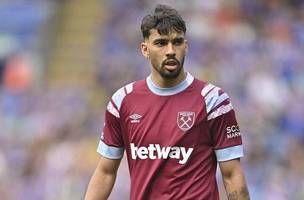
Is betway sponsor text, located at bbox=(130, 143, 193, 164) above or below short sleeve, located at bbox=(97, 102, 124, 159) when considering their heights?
below

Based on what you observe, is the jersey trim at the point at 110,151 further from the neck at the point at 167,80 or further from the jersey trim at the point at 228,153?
the jersey trim at the point at 228,153

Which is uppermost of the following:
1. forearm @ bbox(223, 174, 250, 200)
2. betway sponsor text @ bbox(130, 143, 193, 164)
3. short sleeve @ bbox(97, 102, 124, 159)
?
short sleeve @ bbox(97, 102, 124, 159)

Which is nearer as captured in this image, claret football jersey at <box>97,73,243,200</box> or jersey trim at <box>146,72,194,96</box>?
claret football jersey at <box>97,73,243,200</box>

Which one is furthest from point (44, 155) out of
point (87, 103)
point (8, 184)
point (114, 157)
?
point (114, 157)

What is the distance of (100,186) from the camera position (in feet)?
25.1

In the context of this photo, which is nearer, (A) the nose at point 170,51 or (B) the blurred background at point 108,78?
(A) the nose at point 170,51

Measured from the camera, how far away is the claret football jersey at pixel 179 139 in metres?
7.26

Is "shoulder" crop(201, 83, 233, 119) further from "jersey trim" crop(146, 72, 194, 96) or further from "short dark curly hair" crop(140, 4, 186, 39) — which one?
"short dark curly hair" crop(140, 4, 186, 39)

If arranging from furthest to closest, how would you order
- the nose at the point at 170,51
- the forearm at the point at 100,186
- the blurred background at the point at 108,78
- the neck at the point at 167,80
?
the blurred background at the point at 108,78 → the forearm at the point at 100,186 → the neck at the point at 167,80 → the nose at the point at 170,51

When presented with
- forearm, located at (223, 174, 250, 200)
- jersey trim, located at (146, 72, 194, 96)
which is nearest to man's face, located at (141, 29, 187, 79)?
jersey trim, located at (146, 72, 194, 96)

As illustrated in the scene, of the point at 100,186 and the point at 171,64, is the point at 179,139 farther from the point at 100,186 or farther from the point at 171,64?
the point at 100,186

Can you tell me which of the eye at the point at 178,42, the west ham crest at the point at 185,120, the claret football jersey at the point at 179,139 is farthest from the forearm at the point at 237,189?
the eye at the point at 178,42

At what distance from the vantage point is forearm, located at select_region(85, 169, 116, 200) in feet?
25.1

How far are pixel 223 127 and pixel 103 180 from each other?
93 cm
